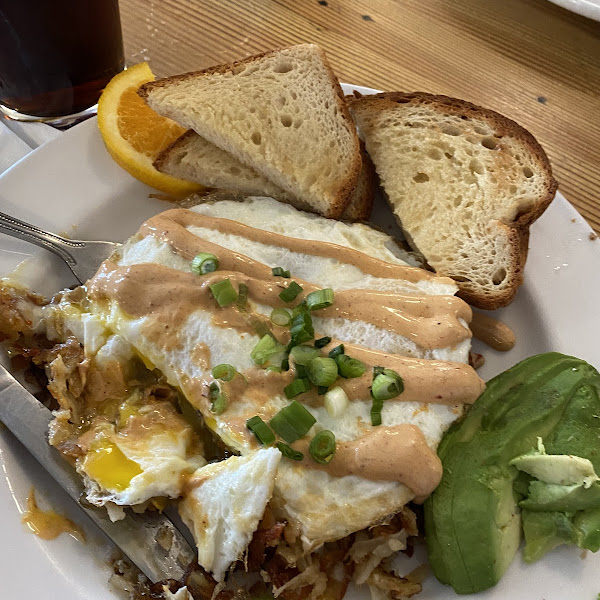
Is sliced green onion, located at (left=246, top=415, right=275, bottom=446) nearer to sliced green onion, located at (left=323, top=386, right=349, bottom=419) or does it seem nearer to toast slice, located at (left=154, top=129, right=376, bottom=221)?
sliced green onion, located at (left=323, top=386, right=349, bottom=419)

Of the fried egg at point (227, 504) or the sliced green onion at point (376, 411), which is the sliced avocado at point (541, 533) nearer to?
the sliced green onion at point (376, 411)

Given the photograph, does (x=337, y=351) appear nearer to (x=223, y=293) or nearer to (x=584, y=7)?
(x=223, y=293)

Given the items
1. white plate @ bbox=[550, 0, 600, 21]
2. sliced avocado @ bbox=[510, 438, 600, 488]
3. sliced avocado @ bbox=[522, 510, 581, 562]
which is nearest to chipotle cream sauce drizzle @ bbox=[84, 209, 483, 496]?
sliced avocado @ bbox=[510, 438, 600, 488]

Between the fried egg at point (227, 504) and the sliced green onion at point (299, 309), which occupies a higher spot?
the sliced green onion at point (299, 309)

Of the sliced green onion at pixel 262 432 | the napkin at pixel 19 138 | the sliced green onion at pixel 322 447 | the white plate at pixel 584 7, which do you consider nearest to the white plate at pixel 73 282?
the napkin at pixel 19 138

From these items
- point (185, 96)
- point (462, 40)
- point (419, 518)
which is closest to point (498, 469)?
point (419, 518)

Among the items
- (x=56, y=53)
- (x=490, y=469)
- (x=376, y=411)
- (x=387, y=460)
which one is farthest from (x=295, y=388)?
(x=56, y=53)
